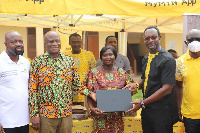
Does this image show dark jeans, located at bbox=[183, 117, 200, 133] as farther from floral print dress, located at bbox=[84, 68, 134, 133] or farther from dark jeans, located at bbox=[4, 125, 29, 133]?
dark jeans, located at bbox=[4, 125, 29, 133]

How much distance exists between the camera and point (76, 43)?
497cm

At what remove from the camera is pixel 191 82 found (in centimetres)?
315

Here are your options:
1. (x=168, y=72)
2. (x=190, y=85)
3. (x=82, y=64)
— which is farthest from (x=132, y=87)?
(x=82, y=64)

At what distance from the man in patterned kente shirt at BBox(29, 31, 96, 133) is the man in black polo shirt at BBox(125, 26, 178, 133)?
0.88 m

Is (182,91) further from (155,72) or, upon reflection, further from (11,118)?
(11,118)

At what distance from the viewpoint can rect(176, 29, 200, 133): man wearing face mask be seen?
3.12 m

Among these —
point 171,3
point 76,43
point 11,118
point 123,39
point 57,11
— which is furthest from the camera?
point 123,39

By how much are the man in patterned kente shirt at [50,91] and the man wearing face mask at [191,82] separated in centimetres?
142

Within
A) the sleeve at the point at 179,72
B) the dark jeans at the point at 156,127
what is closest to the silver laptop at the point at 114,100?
the dark jeans at the point at 156,127

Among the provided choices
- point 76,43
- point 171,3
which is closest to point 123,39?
point 76,43

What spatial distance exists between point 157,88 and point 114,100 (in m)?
0.54

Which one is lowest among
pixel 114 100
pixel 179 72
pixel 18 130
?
pixel 18 130

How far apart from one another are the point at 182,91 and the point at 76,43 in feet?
7.69

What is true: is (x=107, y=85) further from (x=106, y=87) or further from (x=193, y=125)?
(x=193, y=125)
